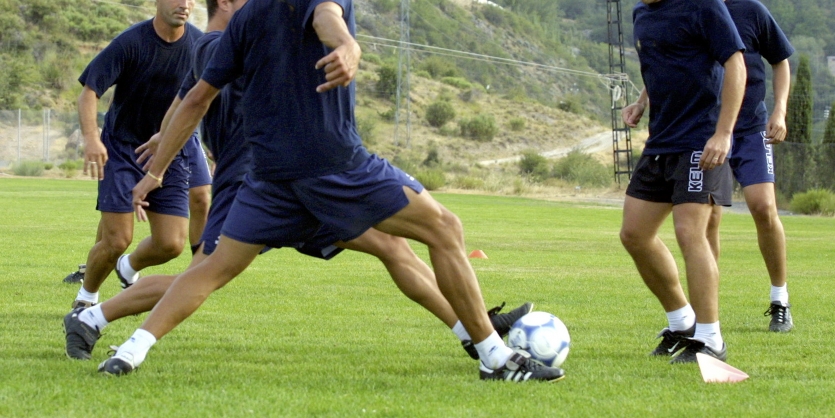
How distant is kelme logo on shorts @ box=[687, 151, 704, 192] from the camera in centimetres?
563

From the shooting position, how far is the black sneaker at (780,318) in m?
7.00

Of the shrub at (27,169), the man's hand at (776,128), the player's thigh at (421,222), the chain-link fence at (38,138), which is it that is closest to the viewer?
the player's thigh at (421,222)

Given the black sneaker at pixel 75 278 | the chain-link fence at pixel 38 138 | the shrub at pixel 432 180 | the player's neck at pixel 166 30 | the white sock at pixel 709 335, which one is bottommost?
the shrub at pixel 432 180

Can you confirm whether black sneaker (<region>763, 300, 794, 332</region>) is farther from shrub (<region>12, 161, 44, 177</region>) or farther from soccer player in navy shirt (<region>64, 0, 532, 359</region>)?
shrub (<region>12, 161, 44, 177</region>)

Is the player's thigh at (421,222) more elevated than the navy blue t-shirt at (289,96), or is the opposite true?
the navy blue t-shirt at (289,96)

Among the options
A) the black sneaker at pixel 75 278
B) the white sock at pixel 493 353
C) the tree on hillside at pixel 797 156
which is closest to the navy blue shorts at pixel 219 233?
the white sock at pixel 493 353

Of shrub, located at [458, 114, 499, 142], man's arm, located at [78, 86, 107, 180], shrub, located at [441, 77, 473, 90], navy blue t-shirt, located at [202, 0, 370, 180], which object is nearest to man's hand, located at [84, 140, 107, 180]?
man's arm, located at [78, 86, 107, 180]

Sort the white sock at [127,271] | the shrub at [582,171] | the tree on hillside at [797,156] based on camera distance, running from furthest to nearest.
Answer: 1. the shrub at [582,171]
2. the tree on hillside at [797,156]
3. the white sock at [127,271]

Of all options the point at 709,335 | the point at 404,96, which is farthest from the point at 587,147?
the point at 709,335

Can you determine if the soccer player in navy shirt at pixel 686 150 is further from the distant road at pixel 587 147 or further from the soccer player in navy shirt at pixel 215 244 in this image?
the distant road at pixel 587 147

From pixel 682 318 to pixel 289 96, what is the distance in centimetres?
283

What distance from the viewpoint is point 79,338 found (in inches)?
215

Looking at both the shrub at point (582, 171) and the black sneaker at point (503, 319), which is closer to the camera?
the black sneaker at point (503, 319)

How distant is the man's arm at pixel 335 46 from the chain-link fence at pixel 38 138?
48.4m
